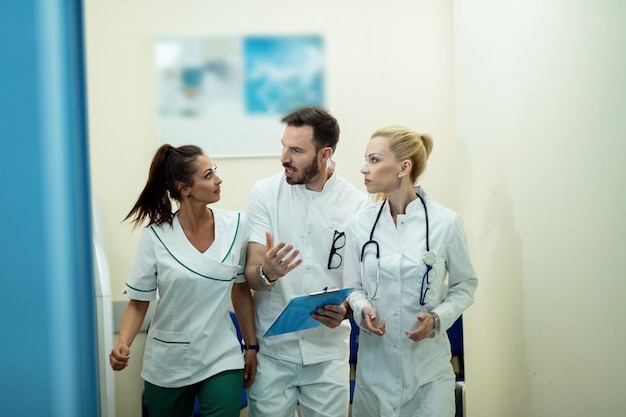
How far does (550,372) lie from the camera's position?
2.21m

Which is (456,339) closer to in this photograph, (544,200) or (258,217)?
(544,200)

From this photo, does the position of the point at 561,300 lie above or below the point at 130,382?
above

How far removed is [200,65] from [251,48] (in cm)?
29

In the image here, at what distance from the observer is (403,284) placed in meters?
2.08

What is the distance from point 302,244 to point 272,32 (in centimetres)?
157

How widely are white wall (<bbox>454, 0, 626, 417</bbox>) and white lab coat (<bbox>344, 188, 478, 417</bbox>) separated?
330 millimetres

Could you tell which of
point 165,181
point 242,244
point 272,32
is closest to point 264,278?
point 242,244

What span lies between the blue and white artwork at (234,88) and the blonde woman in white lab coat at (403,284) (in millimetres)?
1362

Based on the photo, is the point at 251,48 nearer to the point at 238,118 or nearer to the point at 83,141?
the point at 238,118

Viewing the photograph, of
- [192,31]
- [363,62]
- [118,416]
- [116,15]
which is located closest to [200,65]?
[192,31]

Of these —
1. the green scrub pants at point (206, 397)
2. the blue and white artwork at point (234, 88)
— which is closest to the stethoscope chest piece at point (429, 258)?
the green scrub pants at point (206, 397)

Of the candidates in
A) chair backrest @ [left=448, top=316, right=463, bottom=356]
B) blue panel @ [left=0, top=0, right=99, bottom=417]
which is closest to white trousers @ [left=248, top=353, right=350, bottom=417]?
chair backrest @ [left=448, top=316, right=463, bottom=356]

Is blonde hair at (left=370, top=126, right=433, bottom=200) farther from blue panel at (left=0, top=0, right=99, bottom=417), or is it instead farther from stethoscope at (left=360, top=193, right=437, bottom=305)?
blue panel at (left=0, top=0, right=99, bottom=417)

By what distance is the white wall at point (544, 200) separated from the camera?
1787mm
